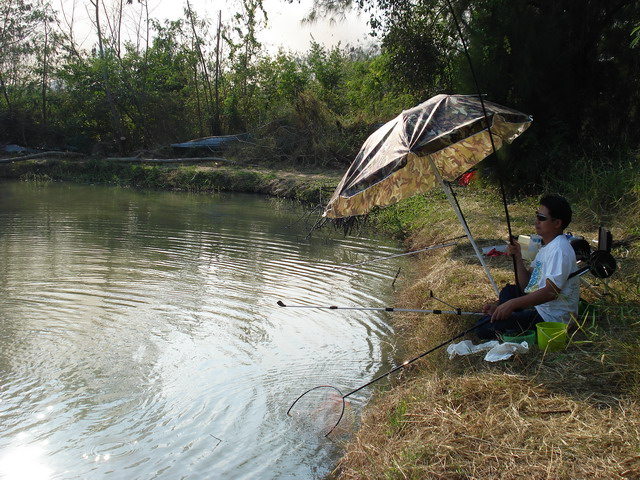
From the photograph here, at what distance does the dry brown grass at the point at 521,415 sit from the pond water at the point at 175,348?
0.54m

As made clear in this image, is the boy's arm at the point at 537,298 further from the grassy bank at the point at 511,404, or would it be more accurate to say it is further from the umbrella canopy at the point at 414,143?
the umbrella canopy at the point at 414,143

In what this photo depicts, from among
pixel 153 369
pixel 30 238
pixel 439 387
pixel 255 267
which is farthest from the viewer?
pixel 30 238

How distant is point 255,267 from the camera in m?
9.16

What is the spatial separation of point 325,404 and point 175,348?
1.78 metres

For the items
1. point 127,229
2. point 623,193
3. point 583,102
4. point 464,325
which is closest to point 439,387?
point 464,325

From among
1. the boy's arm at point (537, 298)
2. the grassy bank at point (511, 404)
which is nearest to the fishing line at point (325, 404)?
the grassy bank at point (511, 404)

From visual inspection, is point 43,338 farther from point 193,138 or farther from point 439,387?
point 193,138

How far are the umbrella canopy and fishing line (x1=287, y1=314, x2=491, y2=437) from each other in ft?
4.50

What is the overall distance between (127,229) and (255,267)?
4.16 m

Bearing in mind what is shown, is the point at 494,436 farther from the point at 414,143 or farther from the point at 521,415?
the point at 414,143

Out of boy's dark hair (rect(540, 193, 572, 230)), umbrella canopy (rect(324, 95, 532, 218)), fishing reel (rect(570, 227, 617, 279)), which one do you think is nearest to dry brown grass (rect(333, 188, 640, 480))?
fishing reel (rect(570, 227, 617, 279))

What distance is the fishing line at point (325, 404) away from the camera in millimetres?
4238

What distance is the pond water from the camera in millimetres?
3844

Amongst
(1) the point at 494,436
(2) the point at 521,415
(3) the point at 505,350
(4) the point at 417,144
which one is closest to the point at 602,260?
(3) the point at 505,350
